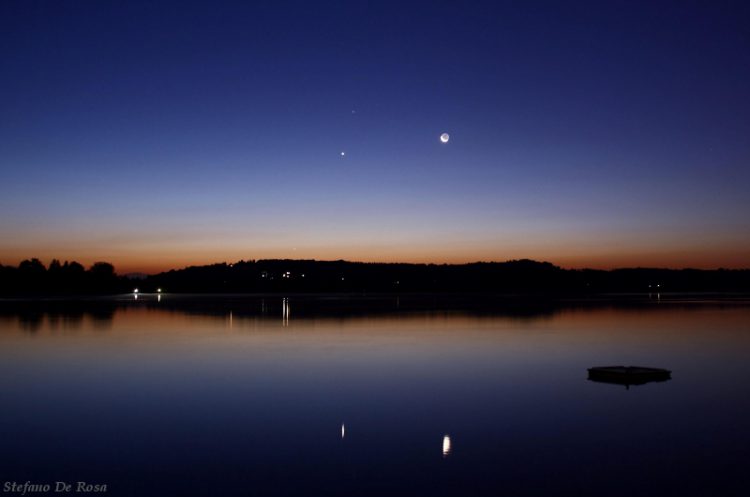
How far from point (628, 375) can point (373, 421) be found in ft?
33.2

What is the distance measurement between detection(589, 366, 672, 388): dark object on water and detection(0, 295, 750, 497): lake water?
0.54 metres

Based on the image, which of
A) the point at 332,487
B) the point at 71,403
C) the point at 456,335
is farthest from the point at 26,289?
the point at 332,487

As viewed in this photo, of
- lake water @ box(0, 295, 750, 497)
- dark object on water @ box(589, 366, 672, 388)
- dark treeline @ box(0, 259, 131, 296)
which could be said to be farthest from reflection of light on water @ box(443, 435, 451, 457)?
dark treeline @ box(0, 259, 131, 296)

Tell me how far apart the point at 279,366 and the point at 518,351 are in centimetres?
1297

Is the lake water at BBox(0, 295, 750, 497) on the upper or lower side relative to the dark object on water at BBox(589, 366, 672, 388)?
lower

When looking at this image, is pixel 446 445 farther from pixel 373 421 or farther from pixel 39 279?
pixel 39 279

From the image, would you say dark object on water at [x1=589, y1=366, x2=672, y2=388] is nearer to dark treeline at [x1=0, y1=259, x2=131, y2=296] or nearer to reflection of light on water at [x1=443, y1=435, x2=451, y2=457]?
reflection of light on water at [x1=443, y1=435, x2=451, y2=457]

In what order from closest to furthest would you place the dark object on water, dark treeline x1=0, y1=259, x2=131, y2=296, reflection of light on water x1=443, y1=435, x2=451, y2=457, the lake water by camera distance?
the lake water < reflection of light on water x1=443, y1=435, x2=451, y2=457 < the dark object on water < dark treeline x1=0, y1=259, x2=131, y2=296

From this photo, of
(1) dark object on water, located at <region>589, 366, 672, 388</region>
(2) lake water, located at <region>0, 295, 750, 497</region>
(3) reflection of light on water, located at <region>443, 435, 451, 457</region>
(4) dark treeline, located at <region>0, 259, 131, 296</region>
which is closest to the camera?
(2) lake water, located at <region>0, 295, 750, 497</region>

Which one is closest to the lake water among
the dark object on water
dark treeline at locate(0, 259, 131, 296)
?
the dark object on water

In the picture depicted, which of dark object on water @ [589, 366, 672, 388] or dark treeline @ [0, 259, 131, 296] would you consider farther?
dark treeline @ [0, 259, 131, 296]

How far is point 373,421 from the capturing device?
61.7ft

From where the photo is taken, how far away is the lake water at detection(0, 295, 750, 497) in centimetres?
1332

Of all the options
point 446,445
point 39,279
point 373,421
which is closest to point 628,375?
point 373,421
